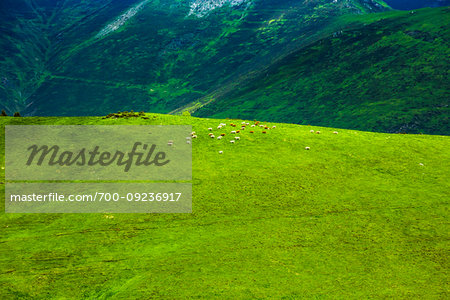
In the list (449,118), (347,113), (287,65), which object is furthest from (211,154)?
(287,65)

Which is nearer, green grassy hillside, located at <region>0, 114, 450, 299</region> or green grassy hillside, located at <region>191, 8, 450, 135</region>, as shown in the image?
green grassy hillside, located at <region>0, 114, 450, 299</region>

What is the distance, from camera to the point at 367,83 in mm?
130875

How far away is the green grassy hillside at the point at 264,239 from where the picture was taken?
1736 cm

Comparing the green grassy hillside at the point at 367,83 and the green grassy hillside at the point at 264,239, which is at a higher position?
the green grassy hillside at the point at 264,239

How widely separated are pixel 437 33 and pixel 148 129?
141276 mm

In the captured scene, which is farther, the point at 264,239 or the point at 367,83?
the point at 367,83

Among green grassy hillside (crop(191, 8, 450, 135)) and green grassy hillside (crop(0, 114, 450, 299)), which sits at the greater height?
green grassy hillside (crop(0, 114, 450, 299))

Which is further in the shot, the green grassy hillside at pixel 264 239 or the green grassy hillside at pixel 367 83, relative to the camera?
the green grassy hillside at pixel 367 83

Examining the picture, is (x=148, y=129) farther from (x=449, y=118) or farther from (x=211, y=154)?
(x=449, y=118)

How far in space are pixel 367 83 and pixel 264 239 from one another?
12605 cm

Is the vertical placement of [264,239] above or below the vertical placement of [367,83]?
above

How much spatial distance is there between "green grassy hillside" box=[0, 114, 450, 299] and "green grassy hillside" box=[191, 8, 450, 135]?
84.3 meters

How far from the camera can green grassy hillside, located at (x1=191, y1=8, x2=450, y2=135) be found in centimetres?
10769

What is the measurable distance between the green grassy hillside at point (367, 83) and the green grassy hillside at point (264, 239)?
8427 centimetres
